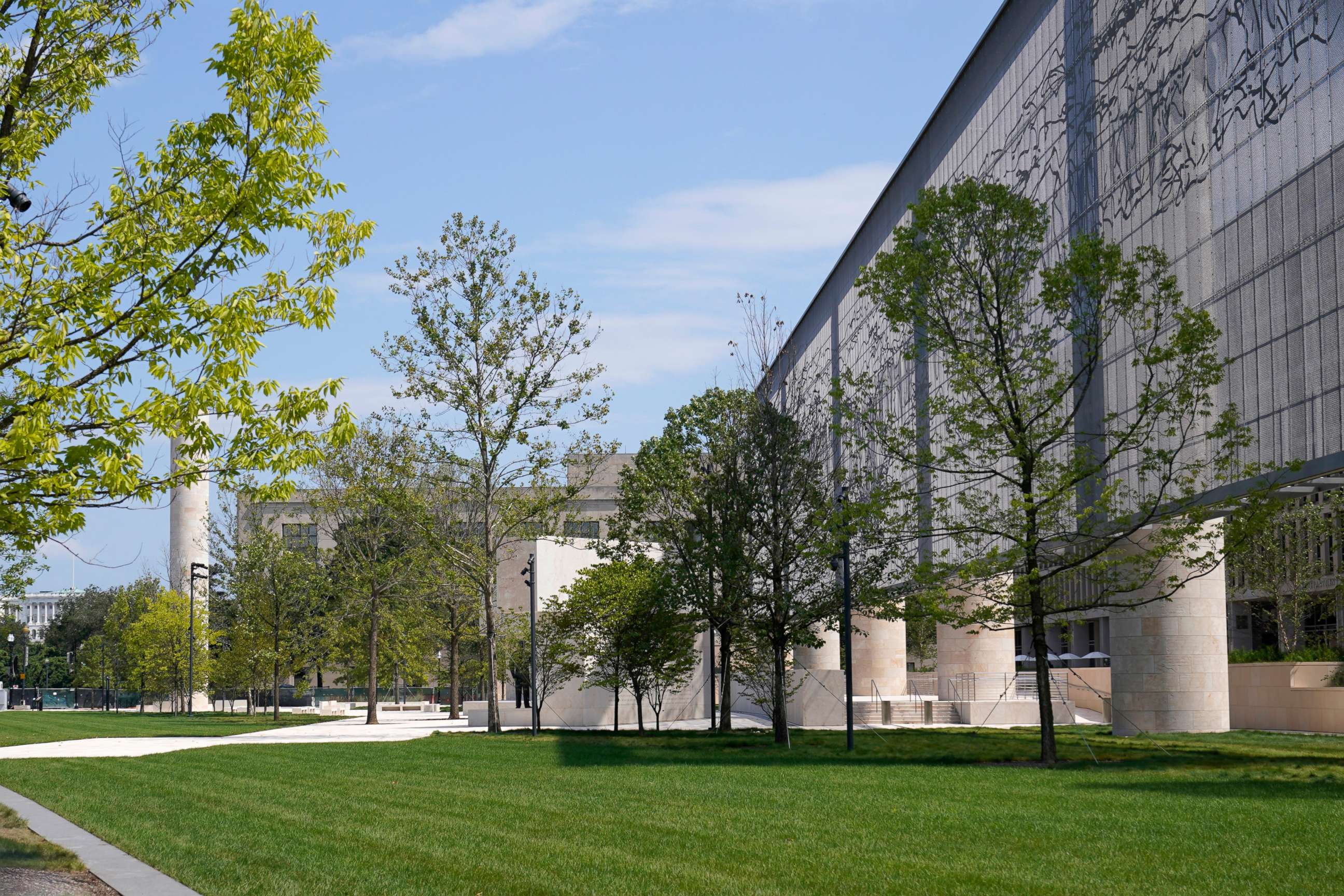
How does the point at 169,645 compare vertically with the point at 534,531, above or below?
below

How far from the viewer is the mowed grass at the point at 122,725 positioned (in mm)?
38656

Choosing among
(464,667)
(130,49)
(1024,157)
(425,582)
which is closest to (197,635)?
(464,667)

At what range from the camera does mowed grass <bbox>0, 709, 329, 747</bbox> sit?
38.7 metres

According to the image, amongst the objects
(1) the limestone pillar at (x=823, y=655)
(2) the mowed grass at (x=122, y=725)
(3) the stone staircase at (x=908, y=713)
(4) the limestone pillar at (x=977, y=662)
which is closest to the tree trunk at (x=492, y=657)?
(2) the mowed grass at (x=122, y=725)

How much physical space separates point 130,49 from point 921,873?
36.0 ft

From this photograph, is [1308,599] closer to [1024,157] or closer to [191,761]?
[1024,157]

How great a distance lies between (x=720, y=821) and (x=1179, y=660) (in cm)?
2227

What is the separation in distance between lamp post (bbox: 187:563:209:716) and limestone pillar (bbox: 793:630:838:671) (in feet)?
90.4

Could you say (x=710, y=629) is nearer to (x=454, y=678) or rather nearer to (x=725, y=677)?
(x=725, y=677)

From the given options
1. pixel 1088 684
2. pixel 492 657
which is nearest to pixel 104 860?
pixel 492 657

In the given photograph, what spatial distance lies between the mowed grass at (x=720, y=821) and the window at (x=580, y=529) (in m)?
14.8

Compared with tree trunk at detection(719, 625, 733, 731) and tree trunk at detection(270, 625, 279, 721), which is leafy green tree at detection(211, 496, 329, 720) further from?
tree trunk at detection(719, 625, 733, 731)

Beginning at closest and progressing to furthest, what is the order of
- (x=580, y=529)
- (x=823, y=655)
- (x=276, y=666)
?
(x=276, y=666)
(x=823, y=655)
(x=580, y=529)

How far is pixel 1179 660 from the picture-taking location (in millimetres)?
32562
